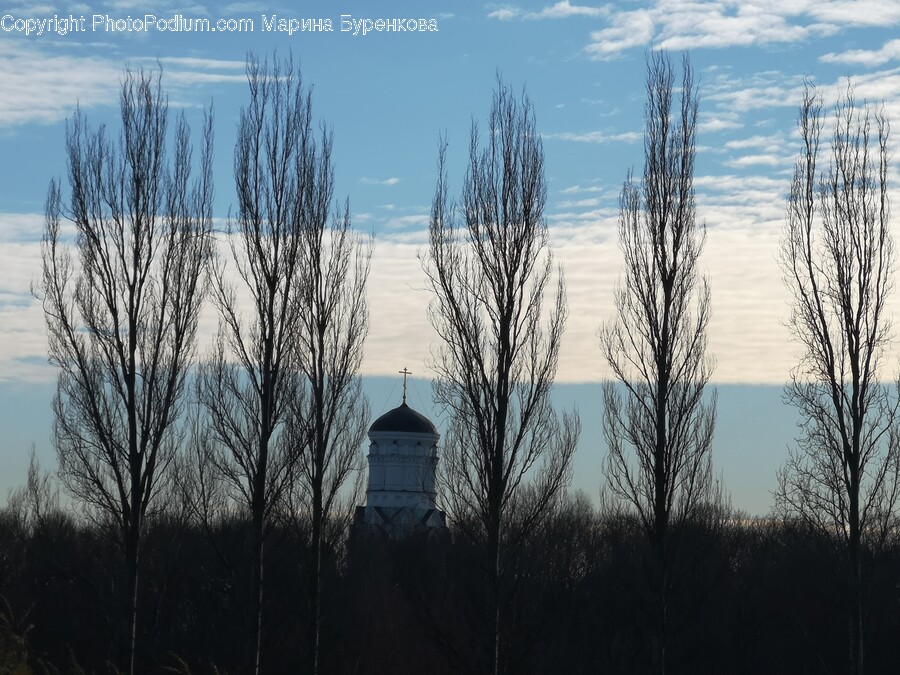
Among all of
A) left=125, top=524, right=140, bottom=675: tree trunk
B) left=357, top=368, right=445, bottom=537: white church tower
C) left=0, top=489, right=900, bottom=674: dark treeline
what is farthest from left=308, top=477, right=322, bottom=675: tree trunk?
left=357, top=368, right=445, bottom=537: white church tower

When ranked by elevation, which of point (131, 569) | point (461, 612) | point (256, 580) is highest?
point (131, 569)

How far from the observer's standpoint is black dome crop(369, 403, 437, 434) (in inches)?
3438

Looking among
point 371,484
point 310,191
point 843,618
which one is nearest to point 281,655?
point 843,618

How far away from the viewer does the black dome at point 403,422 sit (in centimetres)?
8731

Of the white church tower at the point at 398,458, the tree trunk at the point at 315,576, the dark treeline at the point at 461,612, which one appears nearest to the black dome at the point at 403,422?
the white church tower at the point at 398,458

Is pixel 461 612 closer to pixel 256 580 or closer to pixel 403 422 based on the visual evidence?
pixel 256 580

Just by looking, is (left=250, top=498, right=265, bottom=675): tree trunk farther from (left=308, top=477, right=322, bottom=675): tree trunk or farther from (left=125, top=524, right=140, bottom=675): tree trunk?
(left=125, top=524, right=140, bottom=675): tree trunk

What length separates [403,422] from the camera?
287 ft

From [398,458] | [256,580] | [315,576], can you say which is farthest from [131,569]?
[398,458]

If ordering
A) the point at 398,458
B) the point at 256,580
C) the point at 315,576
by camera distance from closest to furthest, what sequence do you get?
the point at 256,580 → the point at 315,576 → the point at 398,458

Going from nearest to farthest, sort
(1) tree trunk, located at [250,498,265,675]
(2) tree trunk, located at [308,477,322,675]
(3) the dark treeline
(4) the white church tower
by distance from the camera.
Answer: (1) tree trunk, located at [250,498,265,675], (2) tree trunk, located at [308,477,322,675], (3) the dark treeline, (4) the white church tower

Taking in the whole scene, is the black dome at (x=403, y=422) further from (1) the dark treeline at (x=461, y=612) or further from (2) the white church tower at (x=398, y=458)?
(1) the dark treeline at (x=461, y=612)

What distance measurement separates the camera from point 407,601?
163 ft

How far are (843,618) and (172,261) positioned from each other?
88.3 ft
